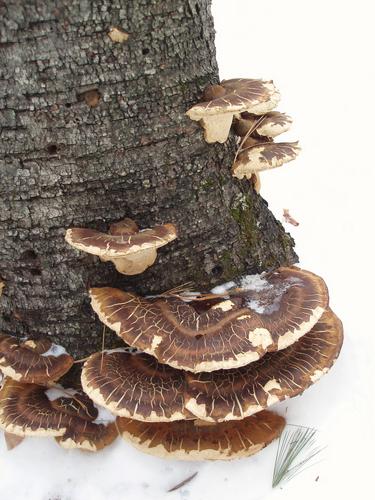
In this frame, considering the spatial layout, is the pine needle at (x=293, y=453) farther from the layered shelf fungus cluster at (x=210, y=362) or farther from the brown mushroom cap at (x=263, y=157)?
the brown mushroom cap at (x=263, y=157)

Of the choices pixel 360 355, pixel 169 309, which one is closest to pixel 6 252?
pixel 169 309

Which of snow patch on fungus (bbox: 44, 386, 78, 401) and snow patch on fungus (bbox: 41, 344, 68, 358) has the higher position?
snow patch on fungus (bbox: 41, 344, 68, 358)

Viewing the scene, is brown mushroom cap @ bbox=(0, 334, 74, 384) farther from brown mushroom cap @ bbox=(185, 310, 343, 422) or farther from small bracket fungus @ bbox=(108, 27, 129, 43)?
small bracket fungus @ bbox=(108, 27, 129, 43)

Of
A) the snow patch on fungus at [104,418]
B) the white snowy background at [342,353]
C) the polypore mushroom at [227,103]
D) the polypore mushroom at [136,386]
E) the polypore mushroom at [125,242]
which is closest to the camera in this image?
the polypore mushroom at [125,242]

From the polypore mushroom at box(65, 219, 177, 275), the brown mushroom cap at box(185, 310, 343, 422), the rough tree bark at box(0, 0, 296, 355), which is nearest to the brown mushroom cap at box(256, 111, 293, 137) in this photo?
the rough tree bark at box(0, 0, 296, 355)

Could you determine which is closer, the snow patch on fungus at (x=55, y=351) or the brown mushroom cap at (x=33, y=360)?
the brown mushroom cap at (x=33, y=360)

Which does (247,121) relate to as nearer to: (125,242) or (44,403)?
(125,242)

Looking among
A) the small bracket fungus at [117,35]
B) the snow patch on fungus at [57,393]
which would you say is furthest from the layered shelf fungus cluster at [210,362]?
the small bracket fungus at [117,35]
